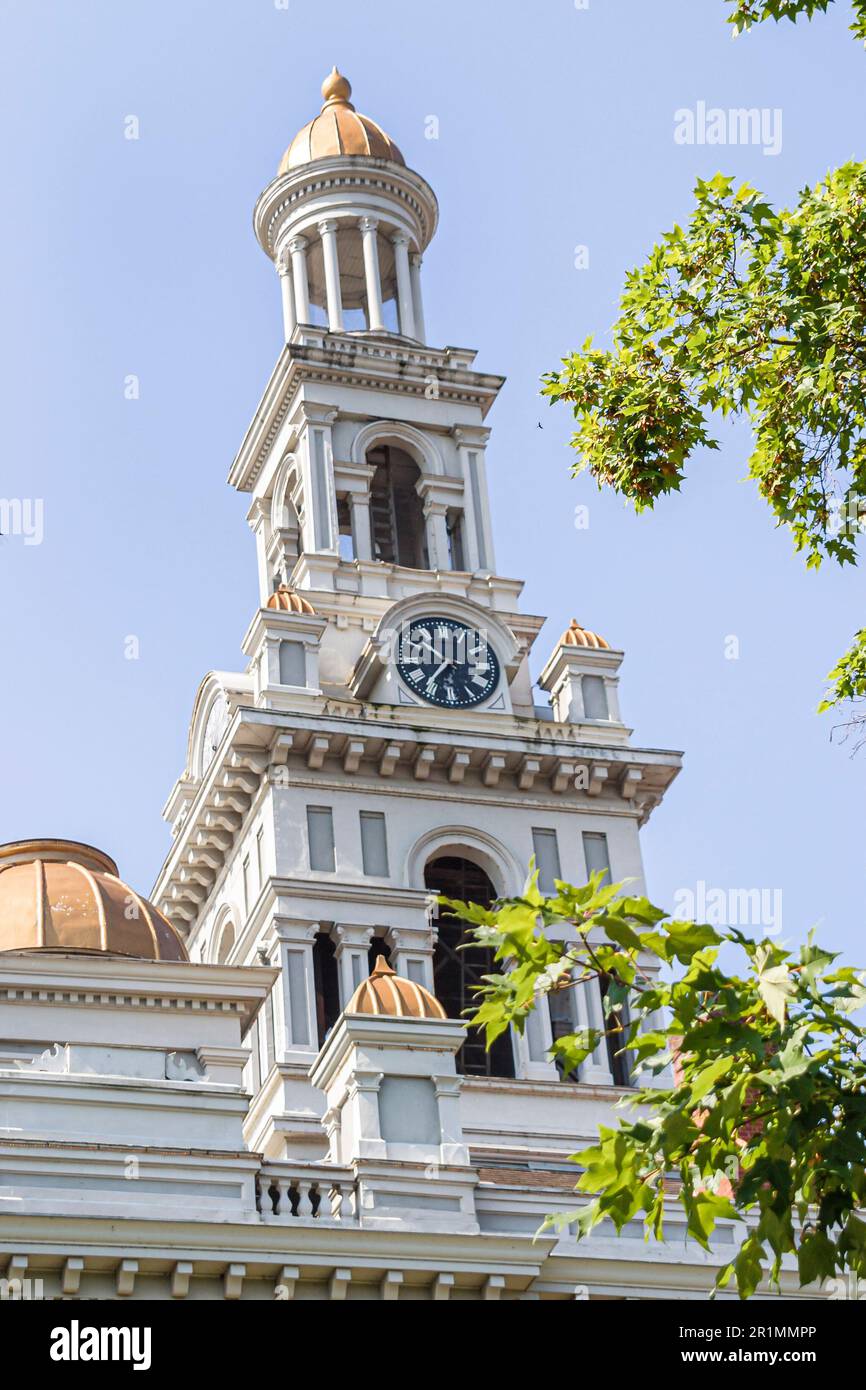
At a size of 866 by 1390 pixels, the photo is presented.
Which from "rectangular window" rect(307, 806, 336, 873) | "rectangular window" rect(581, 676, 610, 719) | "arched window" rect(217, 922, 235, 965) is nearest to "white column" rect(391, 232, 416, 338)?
"rectangular window" rect(581, 676, 610, 719)

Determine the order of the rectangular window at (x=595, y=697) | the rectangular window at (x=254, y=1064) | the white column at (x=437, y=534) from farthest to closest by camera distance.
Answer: the white column at (x=437, y=534)
the rectangular window at (x=595, y=697)
the rectangular window at (x=254, y=1064)

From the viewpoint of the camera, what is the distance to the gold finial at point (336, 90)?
60.9 metres

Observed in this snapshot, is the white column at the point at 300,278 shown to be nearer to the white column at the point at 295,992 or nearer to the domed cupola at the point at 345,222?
the domed cupola at the point at 345,222

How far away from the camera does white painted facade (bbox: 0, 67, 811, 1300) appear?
28.0 m

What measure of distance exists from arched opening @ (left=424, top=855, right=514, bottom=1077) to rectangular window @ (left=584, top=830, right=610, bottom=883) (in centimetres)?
193

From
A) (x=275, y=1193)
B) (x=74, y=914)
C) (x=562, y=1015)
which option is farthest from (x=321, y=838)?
(x=275, y=1193)

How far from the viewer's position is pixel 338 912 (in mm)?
44031

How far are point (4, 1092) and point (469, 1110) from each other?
543 inches

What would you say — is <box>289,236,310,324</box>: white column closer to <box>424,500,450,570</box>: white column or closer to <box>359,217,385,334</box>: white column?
<box>359,217,385,334</box>: white column

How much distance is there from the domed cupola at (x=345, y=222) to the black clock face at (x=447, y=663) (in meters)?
9.81

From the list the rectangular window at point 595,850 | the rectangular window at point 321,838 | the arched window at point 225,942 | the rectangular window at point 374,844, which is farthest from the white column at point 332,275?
the arched window at point 225,942

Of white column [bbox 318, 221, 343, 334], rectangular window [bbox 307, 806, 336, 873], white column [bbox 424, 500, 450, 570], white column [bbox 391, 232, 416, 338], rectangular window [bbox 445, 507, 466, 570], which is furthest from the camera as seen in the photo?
white column [bbox 391, 232, 416, 338]

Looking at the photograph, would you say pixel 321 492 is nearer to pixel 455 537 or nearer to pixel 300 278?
pixel 455 537
